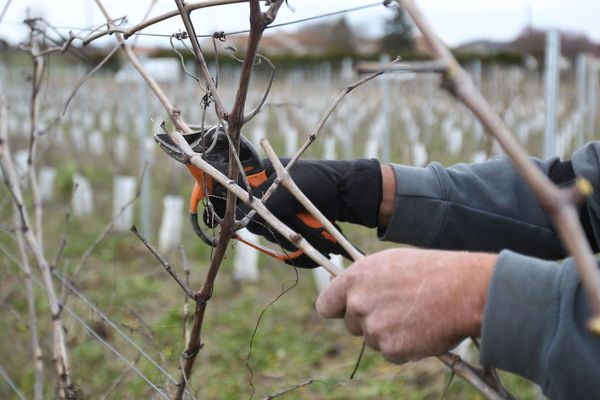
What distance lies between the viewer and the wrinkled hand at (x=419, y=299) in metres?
0.94

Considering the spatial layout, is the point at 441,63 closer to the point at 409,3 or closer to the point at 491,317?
the point at 409,3

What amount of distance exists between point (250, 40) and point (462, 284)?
457mm

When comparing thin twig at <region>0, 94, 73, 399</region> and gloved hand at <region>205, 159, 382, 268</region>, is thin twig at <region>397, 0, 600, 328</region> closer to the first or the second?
gloved hand at <region>205, 159, 382, 268</region>

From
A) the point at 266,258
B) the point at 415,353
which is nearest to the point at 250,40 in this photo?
the point at 415,353

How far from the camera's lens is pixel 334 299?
1.03m

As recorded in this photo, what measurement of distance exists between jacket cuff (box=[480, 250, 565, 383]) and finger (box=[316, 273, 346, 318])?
0.69ft

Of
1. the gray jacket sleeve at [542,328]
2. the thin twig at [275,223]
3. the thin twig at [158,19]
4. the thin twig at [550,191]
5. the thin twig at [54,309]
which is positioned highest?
the thin twig at [158,19]

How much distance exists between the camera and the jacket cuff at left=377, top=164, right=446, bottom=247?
160 centimetres

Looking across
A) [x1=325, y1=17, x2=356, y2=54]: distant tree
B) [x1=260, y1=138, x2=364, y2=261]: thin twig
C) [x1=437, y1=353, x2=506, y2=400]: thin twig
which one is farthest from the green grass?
[x1=325, y1=17, x2=356, y2=54]: distant tree

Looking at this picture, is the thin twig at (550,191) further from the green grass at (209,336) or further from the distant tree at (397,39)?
the distant tree at (397,39)

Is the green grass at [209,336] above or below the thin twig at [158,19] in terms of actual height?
below

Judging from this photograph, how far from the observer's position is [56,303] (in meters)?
1.64

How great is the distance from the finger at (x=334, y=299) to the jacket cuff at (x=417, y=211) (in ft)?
1.91

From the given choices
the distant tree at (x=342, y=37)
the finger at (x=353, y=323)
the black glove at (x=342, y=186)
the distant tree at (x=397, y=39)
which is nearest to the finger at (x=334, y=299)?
the finger at (x=353, y=323)
